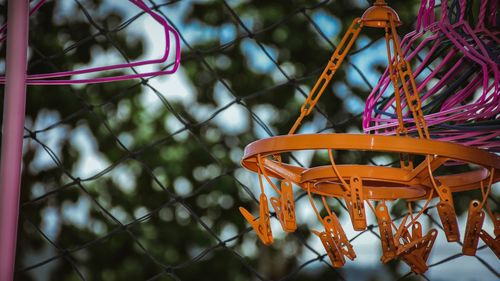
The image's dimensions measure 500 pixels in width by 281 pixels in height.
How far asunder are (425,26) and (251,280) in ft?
6.70

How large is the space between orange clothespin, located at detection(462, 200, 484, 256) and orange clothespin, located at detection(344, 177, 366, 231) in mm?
109

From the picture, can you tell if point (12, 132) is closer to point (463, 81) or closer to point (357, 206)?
point (357, 206)

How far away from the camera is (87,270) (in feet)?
9.07

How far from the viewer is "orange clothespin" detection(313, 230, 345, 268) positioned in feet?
2.43

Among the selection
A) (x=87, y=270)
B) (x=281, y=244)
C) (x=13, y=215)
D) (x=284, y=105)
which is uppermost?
(x=13, y=215)

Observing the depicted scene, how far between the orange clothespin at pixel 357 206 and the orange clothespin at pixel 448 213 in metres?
0.07

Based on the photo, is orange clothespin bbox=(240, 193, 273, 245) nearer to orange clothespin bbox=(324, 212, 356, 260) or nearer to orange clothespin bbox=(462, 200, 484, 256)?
orange clothespin bbox=(324, 212, 356, 260)

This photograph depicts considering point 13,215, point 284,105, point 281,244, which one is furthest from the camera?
point 284,105

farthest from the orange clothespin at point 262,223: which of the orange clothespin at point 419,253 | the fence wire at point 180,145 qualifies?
the fence wire at point 180,145

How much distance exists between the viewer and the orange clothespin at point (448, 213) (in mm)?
695

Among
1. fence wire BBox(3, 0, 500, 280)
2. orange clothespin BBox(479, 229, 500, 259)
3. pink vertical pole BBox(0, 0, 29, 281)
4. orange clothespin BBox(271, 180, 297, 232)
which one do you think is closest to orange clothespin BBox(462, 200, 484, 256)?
orange clothespin BBox(479, 229, 500, 259)

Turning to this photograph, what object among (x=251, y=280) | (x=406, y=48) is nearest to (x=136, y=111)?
(x=251, y=280)

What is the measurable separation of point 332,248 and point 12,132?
303mm

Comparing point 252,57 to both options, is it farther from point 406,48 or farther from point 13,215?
point 13,215
